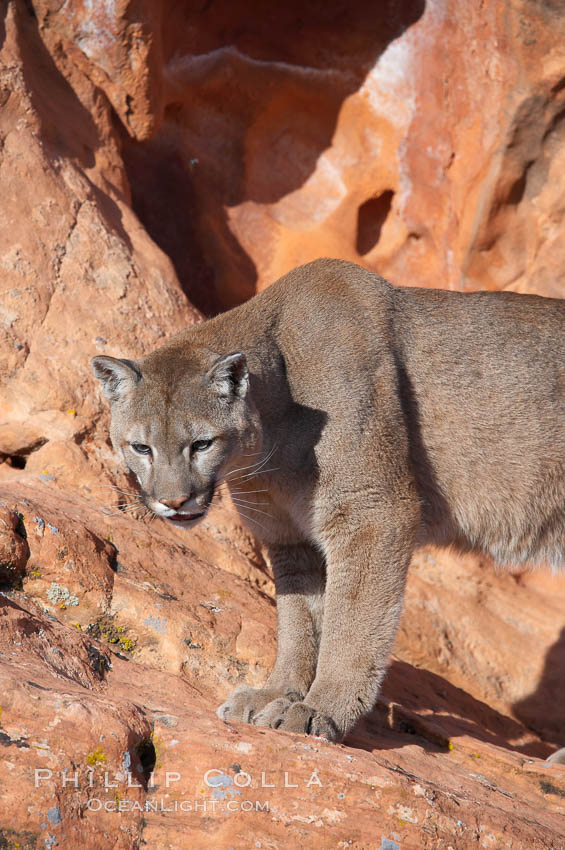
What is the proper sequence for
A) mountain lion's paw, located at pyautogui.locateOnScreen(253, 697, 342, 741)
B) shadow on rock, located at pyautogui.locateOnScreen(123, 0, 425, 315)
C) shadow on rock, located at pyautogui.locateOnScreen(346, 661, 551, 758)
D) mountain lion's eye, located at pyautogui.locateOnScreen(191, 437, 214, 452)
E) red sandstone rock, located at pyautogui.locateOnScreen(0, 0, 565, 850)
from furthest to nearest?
shadow on rock, located at pyautogui.locateOnScreen(123, 0, 425, 315), shadow on rock, located at pyautogui.locateOnScreen(346, 661, 551, 758), mountain lion's eye, located at pyautogui.locateOnScreen(191, 437, 214, 452), mountain lion's paw, located at pyautogui.locateOnScreen(253, 697, 342, 741), red sandstone rock, located at pyautogui.locateOnScreen(0, 0, 565, 850)

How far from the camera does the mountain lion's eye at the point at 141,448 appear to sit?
4.38m

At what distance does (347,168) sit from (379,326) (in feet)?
16.0

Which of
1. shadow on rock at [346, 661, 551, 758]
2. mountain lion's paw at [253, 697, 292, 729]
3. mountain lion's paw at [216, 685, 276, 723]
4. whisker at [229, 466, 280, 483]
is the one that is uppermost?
whisker at [229, 466, 280, 483]

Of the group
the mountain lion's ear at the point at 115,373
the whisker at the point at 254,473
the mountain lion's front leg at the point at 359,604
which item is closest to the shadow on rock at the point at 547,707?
the mountain lion's front leg at the point at 359,604

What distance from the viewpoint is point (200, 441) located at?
434cm

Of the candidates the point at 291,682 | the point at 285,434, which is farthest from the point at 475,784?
the point at 285,434

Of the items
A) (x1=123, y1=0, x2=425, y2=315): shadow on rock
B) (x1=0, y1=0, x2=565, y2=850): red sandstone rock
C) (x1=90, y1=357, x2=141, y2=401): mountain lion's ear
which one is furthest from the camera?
(x1=123, y1=0, x2=425, y2=315): shadow on rock

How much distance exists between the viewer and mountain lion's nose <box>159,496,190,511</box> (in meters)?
4.13

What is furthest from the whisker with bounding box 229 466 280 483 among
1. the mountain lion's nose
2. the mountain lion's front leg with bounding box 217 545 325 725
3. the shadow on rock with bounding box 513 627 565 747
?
the shadow on rock with bounding box 513 627 565 747

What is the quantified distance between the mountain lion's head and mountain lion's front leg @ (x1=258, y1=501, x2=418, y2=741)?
72 cm

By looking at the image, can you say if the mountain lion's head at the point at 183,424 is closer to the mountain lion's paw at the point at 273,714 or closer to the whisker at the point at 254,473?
the whisker at the point at 254,473

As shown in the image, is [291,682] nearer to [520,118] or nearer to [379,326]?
[379,326]

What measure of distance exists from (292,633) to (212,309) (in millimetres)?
4874

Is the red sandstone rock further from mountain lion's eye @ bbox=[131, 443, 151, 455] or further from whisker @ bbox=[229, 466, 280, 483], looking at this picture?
whisker @ bbox=[229, 466, 280, 483]
